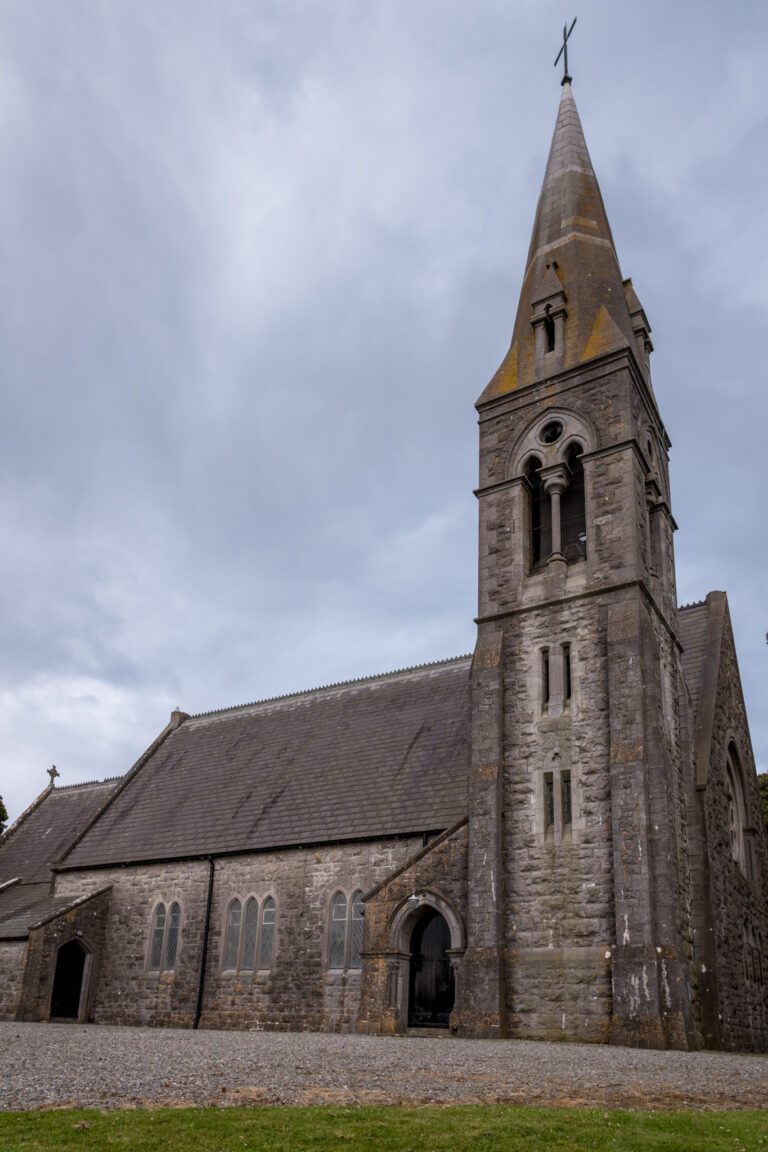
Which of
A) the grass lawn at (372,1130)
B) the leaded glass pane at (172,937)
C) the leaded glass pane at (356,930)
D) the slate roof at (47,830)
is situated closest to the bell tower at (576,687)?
the leaded glass pane at (356,930)

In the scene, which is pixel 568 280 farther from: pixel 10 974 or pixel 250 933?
pixel 10 974

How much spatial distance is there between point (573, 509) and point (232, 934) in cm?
1586

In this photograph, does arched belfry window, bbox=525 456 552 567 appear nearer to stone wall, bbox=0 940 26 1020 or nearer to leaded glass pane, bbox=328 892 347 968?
leaded glass pane, bbox=328 892 347 968

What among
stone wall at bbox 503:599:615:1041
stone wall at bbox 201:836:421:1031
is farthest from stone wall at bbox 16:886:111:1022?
stone wall at bbox 503:599:615:1041

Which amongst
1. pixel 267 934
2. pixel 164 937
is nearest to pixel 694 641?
pixel 267 934

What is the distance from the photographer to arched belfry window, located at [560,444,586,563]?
2539cm

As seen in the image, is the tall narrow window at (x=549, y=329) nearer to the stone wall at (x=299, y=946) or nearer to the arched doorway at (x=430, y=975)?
the stone wall at (x=299, y=946)

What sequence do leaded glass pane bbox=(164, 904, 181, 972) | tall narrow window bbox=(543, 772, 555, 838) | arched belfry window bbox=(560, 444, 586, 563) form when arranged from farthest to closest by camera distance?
leaded glass pane bbox=(164, 904, 181, 972) → arched belfry window bbox=(560, 444, 586, 563) → tall narrow window bbox=(543, 772, 555, 838)

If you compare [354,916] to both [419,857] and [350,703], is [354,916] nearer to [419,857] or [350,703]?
[419,857]

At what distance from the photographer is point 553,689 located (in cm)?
2242

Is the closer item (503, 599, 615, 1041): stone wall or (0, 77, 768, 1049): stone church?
(503, 599, 615, 1041): stone wall

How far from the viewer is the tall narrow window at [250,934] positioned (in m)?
26.0

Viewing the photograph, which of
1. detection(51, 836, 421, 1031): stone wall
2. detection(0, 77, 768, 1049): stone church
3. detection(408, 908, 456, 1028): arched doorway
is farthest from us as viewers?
detection(51, 836, 421, 1031): stone wall

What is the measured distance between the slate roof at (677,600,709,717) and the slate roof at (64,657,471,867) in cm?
657
